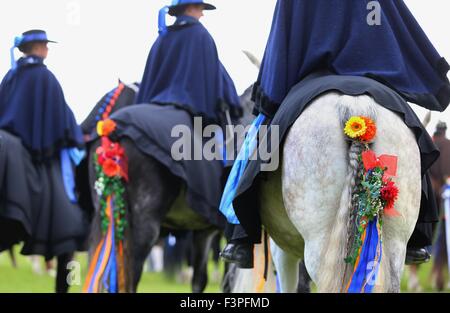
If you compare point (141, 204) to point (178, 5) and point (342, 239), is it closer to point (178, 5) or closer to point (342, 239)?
point (178, 5)

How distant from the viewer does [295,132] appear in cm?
499

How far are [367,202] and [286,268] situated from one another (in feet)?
6.91

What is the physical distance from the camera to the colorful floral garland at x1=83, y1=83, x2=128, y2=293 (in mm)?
7934

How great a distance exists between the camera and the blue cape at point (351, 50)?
5.54 m

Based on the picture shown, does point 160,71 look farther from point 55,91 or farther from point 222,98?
point 55,91

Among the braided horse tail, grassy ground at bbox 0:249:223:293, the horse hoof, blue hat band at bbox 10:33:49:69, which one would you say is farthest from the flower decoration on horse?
grassy ground at bbox 0:249:223:293

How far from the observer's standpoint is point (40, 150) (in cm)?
959

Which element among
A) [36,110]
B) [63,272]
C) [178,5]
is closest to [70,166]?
[36,110]

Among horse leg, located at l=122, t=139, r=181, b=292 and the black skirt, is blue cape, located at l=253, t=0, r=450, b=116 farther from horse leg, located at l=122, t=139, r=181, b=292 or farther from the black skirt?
the black skirt

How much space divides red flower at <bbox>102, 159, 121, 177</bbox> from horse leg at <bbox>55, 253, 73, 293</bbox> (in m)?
2.10

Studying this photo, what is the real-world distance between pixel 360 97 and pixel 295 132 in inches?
15.4

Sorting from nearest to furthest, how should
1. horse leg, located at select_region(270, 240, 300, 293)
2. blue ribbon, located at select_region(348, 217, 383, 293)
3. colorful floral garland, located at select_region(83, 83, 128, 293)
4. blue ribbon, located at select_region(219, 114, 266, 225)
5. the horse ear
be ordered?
1. blue ribbon, located at select_region(348, 217, 383, 293)
2. blue ribbon, located at select_region(219, 114, 266, 225)
3. horse leg, located at select_region(270, 240, 300, 293)
4. colorful floral garland, located at select_region(83, 83, 128, 293)
5. the horse ear

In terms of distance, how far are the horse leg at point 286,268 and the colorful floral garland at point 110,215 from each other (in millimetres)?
1792

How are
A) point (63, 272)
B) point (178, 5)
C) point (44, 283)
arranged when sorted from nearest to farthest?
point (178, 5) < point (63, 272) < point (44, 283)
